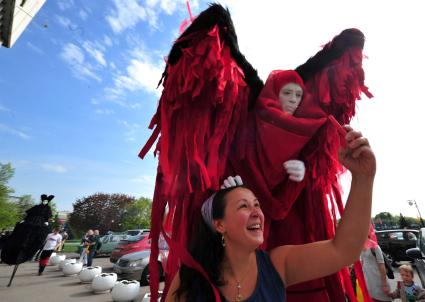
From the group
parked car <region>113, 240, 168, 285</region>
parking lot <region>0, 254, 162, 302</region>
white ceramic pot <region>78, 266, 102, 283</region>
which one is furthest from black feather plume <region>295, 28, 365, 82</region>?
white ceramic pot <region>78, 266, 102, 283</region>

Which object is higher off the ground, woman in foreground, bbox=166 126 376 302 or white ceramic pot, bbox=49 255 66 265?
woman in foreground, bbox=166 126 376 302

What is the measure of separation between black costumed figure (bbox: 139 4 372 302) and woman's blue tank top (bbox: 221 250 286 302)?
0.19 meters

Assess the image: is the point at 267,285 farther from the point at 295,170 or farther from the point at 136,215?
the point at 136,215

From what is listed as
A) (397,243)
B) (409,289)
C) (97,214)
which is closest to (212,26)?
(409,289)

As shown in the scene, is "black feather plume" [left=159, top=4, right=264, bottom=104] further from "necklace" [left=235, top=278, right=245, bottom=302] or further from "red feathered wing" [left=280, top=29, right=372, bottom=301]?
"necklace" [left=235, top=278, right=245, bottom=302]

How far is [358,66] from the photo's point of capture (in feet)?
4.50

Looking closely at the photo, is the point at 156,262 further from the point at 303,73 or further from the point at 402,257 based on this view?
the point at 402,257

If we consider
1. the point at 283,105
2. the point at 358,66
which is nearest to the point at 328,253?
the point at 283,105

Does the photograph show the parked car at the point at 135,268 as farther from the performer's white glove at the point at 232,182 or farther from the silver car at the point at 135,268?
the performer's white glove at the point at 232,182

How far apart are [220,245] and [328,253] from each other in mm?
491

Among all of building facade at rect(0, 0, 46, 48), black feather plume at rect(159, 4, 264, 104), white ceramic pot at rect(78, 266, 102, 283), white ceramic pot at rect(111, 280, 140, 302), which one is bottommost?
white ceramic pot at rect(111, 280, 140, 302)

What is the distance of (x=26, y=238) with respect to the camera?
5957 mm

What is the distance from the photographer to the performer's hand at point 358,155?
3.16 feet

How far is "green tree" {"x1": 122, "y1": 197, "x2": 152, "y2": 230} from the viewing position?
133 feet
